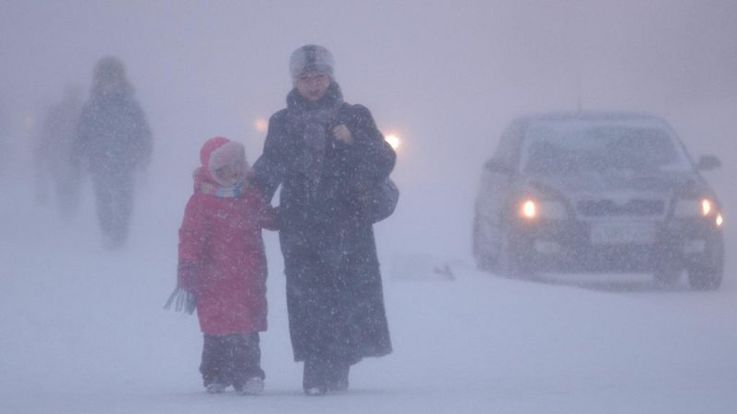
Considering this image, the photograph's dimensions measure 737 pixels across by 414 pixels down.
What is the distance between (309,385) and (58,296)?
428 cm

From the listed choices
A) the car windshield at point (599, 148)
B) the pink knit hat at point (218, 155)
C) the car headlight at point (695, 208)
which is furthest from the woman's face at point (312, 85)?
the car windshield at point (599, 148)

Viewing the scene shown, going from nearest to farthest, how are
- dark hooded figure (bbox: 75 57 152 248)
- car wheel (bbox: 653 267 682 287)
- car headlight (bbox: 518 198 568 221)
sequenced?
car headlight (bbox: 518 198 568 221), car wheel (bbox: 653 267 682 287), dark hooded figure (bbox: 75 57 152 248)

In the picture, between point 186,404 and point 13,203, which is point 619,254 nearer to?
point 186,404

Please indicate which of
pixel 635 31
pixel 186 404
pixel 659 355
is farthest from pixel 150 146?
pixel 635 31

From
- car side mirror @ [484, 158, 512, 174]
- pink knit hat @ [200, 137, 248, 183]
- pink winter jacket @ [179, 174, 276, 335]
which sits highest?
pink knit hat @ [200, 137, 248, 183]

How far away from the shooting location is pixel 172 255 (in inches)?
532

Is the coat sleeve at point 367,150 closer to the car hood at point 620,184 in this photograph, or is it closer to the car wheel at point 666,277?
the car hood at point 620,184

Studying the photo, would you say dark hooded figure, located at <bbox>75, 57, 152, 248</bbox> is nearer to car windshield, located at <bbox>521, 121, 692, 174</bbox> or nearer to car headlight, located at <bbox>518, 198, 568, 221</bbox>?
car windshield, located at <bbox>521, 121, 692, 174</bbox>

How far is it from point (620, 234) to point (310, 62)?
5984 mm

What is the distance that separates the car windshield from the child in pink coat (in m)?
6.40

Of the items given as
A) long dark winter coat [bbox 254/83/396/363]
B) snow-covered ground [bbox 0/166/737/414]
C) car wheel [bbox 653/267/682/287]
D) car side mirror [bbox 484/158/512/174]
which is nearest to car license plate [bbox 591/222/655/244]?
snow-covered ground [bbox 0/166/737/414]

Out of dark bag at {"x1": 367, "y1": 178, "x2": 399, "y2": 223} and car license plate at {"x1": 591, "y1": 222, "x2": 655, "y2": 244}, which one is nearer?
dark bag at {"x1": 367, "y1": 178, "x2": 399, "y2": 223}

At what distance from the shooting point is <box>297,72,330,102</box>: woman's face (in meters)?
6.05

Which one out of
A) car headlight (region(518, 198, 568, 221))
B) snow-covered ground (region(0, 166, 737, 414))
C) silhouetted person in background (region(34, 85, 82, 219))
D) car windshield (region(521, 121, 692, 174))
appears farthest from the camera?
silhouetted person in background (region(34, 85, 82, 219))
